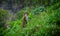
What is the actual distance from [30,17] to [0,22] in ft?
9.69

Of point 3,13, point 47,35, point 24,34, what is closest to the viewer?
point 47,35

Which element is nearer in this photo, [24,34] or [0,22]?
[24,34]

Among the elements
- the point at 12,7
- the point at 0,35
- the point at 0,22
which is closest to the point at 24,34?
the point at 0,35

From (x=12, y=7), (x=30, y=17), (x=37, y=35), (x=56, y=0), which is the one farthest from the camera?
(x=12, y=7)

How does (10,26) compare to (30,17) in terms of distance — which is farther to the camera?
(10,26)

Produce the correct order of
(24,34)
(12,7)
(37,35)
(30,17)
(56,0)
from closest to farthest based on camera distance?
(37,35) → (24,34) → (56,0) → (30,17) → (12,7)

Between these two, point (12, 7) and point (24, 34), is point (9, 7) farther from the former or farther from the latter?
point (24, 34)

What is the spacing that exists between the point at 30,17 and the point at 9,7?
1186 cm

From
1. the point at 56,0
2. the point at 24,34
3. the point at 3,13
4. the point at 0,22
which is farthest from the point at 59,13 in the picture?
the point at 3,13

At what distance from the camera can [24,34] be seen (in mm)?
10578

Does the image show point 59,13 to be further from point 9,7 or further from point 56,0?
point 9,7

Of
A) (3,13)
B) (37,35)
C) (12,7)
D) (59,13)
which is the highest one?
(59,13)

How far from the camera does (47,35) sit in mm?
8008

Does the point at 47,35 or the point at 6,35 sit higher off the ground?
the point at 47,35
